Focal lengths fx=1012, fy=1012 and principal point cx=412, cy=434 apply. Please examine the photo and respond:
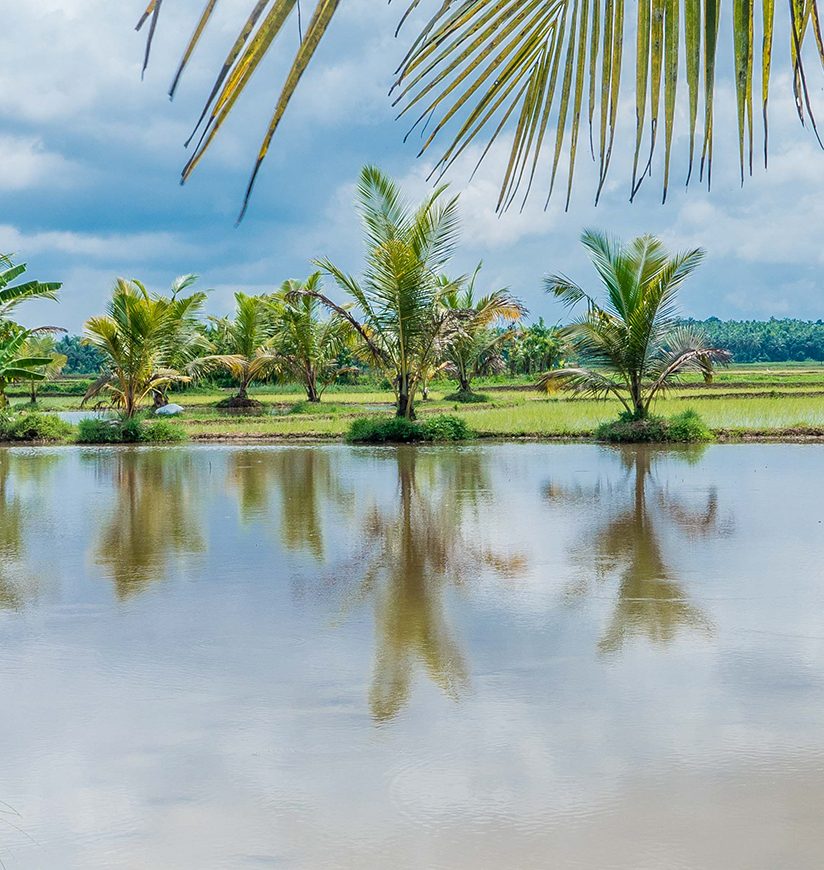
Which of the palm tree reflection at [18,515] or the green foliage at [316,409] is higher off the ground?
the green foliage at [316,409]

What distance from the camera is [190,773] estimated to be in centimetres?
315

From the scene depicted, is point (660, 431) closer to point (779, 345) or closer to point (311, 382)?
point (311, 382)

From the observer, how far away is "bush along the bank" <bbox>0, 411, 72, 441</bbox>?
1784 cm

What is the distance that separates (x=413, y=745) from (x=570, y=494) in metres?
6.51

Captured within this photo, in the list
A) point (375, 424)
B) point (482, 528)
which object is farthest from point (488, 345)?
point (482, 528)

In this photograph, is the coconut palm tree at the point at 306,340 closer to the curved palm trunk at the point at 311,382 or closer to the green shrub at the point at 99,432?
the curved palm trunk at the point at 311,382

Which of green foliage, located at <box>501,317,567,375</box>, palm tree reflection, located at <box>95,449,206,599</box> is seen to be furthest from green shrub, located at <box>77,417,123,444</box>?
green foliage, located at <box>501,317,567,375</box>

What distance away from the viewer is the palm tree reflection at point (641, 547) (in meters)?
4.81

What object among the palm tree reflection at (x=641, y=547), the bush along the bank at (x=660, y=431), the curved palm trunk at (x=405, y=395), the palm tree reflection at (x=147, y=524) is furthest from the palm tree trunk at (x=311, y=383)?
the palm tree reflection at (x=641, y=547)

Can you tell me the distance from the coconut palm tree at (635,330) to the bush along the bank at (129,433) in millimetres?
6468

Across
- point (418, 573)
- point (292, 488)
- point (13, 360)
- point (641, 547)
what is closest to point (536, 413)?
point (13, 360)

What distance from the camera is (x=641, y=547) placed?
6.88m

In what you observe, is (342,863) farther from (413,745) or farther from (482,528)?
(482,528)

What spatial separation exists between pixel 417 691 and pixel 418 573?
232 centimetres
